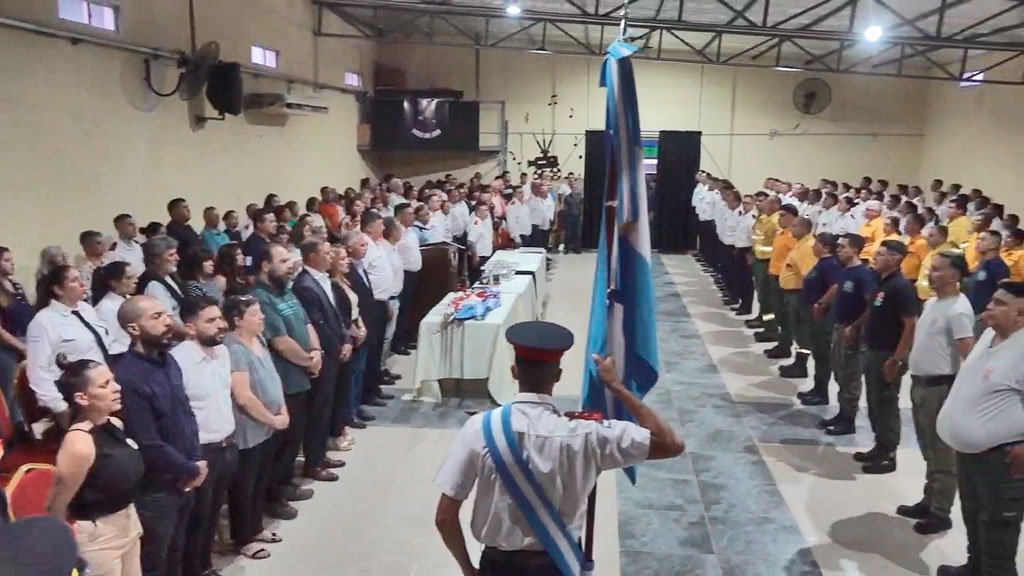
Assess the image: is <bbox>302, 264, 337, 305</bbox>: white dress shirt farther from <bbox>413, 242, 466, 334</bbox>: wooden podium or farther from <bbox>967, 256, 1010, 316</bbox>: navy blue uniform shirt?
<bbox>967, 256, 1010, 316</bbox>: navy blue uniform shirt

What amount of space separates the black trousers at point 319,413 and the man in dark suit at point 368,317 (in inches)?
33.2

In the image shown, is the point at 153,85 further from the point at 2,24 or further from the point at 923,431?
the point at 923,431

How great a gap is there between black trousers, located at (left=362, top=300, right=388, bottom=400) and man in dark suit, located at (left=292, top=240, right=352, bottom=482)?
122 cm

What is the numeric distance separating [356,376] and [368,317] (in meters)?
0.43

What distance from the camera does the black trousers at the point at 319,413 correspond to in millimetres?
4562

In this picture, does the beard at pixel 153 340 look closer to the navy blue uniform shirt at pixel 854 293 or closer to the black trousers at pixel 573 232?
the navy blue uniform shirt at pixel 854 293

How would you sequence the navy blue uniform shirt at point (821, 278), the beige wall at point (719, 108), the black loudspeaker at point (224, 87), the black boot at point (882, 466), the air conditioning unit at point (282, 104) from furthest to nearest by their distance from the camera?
the beige wall at point (719, 108) → the air conditioning unit at point (282, 104) → the black loudspeaker at point (224, 87) → the navy blue uniform shirt at point (821, 278) → the black boot at point (882, 466)

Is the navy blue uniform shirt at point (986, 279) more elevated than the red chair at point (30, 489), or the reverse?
the navy blue uniform shirt at point (986, 279)

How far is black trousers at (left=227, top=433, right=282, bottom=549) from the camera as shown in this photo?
3.74 meters

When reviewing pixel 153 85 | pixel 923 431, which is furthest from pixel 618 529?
pixel 153 85

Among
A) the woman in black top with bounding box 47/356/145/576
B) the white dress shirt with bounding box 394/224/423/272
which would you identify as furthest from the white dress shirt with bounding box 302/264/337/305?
the white dress shirt with bounding box 394/224/423/272

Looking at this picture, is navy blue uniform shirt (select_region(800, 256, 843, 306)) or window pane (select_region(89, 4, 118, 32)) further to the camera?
window pane (select_region(89, 4, 118, 32))

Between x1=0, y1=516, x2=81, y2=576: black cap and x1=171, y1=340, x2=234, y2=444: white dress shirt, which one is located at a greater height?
x1=0, y1=516, x2=81, y2=576: black cap

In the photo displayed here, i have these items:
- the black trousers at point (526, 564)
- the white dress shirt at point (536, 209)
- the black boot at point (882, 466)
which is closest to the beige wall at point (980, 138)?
the white dress shirt at point (536, 209)
